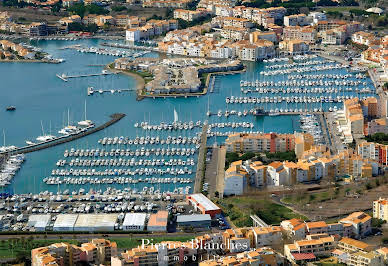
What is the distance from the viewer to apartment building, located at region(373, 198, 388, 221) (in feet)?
51.5

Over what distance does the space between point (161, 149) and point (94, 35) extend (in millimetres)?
15380

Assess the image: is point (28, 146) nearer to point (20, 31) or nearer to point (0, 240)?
point (0, 240)

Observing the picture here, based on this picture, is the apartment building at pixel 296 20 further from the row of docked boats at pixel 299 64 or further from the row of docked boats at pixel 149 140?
the row of docked boats at pixel 149 140

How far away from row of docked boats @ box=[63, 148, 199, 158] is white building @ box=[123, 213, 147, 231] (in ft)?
12.1

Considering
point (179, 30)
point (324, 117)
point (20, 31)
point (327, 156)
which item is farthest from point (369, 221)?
point (20, 31)

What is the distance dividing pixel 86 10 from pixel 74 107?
13.7 m

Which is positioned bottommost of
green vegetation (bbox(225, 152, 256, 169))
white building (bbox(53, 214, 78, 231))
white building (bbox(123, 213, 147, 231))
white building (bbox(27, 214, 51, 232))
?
white building (bbox(27, 214, 51, 232))

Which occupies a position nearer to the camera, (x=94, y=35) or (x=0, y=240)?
(x=0, y=240)

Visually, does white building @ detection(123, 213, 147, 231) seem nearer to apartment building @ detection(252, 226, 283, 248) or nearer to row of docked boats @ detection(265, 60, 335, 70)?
apartment building @ detection(252, 226, 283, 248)

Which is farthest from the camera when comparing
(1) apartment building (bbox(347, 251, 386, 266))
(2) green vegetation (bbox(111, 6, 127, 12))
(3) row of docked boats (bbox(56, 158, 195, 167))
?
(2) green vegetation (bbox(111, 6, 127, 12))

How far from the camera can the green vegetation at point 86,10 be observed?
36969mm

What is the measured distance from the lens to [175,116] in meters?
22.9

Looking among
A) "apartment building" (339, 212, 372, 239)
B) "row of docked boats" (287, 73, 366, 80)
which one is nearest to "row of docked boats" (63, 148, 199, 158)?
"apartment building" (339, 212, 372, 239)

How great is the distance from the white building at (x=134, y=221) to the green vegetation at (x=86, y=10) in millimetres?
21483
